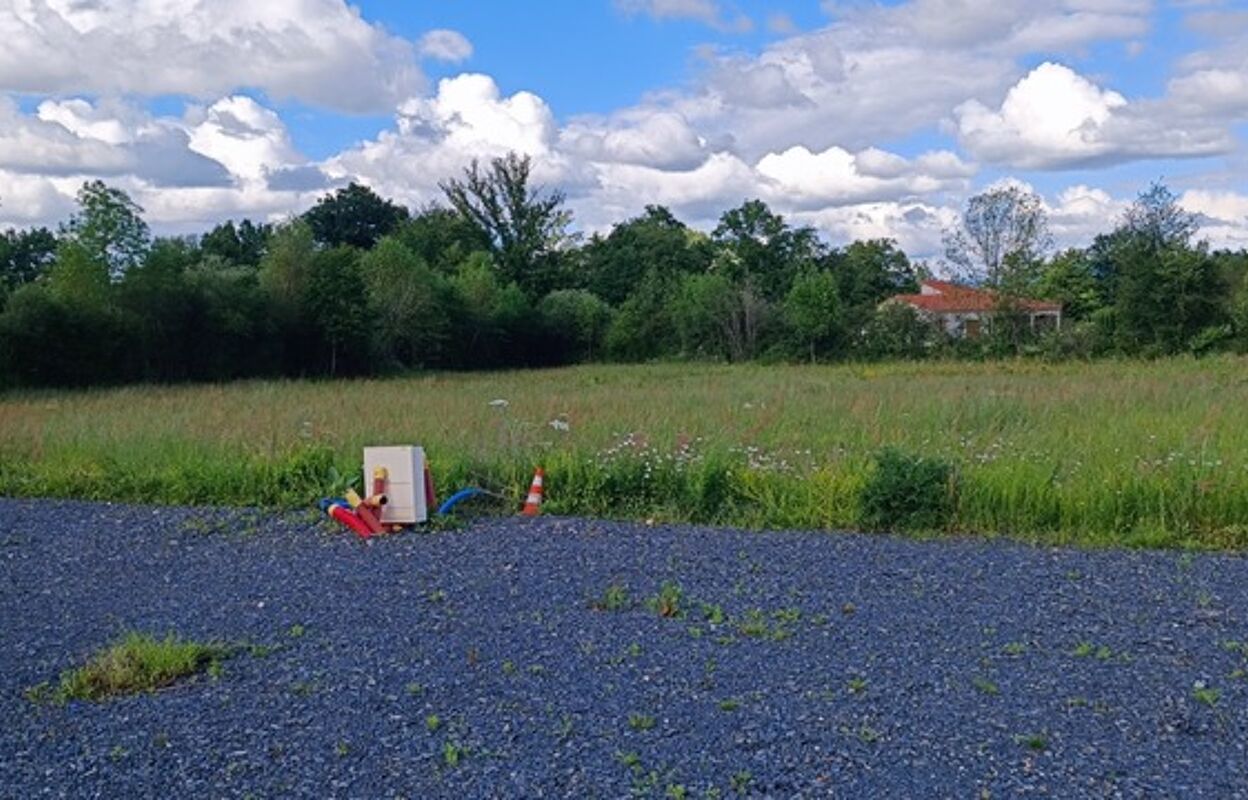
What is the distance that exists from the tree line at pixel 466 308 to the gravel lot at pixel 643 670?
21349 millimetres

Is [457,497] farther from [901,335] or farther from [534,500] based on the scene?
[901,335]

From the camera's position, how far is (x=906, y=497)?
7504mm

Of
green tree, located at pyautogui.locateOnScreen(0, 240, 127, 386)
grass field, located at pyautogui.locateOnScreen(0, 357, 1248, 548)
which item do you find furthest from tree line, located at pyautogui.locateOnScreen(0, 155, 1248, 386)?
grass field, located at pyautogui.locateOnScreen(0, 357, 1248, 548)

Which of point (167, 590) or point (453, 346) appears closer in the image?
point (167, 590)

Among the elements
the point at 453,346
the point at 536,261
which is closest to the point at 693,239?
the point at 536,261

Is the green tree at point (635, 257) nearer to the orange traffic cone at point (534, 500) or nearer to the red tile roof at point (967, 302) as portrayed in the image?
the red tile roof at point (967, 302)

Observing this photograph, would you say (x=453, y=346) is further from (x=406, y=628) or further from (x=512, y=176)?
(x=406, y=628)

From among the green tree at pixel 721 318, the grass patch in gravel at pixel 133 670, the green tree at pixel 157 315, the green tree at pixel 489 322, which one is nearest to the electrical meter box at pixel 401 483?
the grass patch in gravel at pixel 133 670

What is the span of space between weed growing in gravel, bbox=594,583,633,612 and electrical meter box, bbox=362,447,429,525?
232 cm

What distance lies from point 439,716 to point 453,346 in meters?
35.8

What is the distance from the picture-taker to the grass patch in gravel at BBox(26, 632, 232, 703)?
439 cm

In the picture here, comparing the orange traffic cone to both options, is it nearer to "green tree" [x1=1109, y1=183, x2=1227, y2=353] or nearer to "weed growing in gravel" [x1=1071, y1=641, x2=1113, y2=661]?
"weed growing in gravel" [x1=1071, y1=641, x2=1113, y2=661]

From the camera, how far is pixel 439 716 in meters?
4.01

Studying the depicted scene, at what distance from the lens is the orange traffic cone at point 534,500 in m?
8.22
